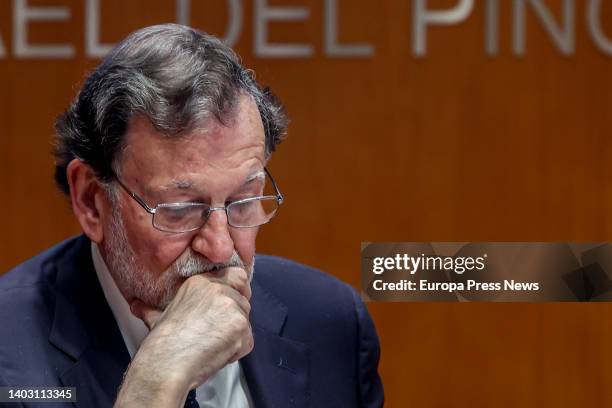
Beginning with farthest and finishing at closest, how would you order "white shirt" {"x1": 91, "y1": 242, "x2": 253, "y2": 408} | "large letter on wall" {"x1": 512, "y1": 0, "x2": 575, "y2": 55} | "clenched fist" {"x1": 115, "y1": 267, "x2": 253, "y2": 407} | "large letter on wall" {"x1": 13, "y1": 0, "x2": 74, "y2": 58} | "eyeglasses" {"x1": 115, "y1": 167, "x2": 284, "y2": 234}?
"large letter on wall" {"x1": 13, "y1": 0, "x2": 74, "y2": 58}
"large letter on wall" {"x1": 512, "y1": 0, "x2": 575, "y2": 55}
"white shirt" {"x1": 91, "y1": 242, "x2": 253, "y2": 408}
"eyeglasses" {"x1": 115, "y1": 167, "x2": 284, "y2": 234}
"clenched fist" {"x1": 115, "y1": 267, "x2": 253, "y2": 407}

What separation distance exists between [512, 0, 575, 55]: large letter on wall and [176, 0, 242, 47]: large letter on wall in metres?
0.64

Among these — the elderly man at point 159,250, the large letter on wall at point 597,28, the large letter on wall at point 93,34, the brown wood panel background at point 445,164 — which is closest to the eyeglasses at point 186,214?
the elderly man at point 159,250

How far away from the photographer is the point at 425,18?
8.05 feet

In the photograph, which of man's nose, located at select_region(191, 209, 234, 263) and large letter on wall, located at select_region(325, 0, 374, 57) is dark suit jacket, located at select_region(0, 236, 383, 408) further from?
large letter on wall, located at select_region(325, 0, 374, 57)

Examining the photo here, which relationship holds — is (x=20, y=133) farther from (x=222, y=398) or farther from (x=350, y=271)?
(x=222, y=398)

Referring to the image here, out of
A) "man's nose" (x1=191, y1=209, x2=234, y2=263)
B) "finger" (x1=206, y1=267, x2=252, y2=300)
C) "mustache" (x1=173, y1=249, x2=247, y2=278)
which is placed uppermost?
"man's nose" (x1=191, y1=209, x2=234, y2=263)

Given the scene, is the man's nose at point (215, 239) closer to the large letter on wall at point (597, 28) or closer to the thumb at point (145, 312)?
the thumb at point (145, 312)

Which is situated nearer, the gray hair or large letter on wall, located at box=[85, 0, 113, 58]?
the gray hair

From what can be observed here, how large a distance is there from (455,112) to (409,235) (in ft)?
1.00

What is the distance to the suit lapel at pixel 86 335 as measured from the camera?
1.50 meters

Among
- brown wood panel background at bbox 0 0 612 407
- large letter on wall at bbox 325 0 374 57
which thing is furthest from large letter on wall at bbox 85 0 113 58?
large letter on wall at bbox 325 0 374 57

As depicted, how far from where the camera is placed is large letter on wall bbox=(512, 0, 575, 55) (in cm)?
240

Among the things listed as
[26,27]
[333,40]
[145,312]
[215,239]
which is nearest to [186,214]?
[215,239]

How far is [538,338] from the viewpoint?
2422 mm
